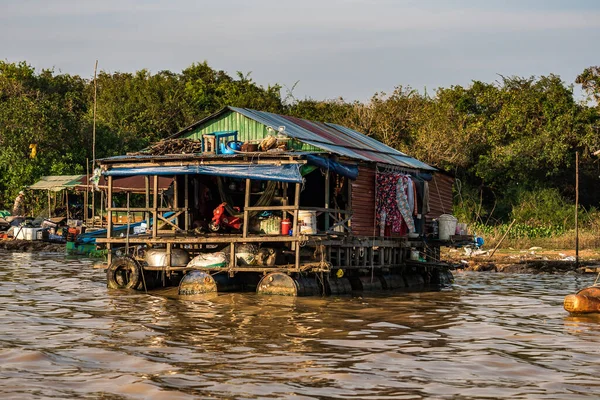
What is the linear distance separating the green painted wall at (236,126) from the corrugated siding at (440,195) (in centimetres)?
525

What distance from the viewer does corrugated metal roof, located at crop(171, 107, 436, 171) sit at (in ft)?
60.1

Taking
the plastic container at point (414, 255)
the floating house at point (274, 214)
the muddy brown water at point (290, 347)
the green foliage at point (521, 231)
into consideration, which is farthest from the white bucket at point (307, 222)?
the green foliage at point (521, 231)

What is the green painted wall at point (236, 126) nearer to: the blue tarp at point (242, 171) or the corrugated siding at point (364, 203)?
the corrugated siding at point (364, 203)

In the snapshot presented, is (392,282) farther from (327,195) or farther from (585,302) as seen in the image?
(585,302)

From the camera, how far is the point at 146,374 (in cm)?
912

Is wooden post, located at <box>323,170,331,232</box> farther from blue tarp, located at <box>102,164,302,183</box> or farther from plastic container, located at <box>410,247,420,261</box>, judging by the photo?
plastic container, located at <box>410,247,420,261</box>

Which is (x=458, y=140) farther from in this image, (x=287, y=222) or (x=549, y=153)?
(x=287, y=222)

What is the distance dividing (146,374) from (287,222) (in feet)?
25.1

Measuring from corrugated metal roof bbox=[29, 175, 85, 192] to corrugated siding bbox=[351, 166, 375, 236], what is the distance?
1384 centimetres

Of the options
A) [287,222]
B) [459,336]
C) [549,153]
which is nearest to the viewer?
[459,336]

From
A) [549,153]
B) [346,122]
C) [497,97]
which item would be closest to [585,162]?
[549,153]

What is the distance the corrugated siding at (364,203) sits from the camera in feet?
60.5

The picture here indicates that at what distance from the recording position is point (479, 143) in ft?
121

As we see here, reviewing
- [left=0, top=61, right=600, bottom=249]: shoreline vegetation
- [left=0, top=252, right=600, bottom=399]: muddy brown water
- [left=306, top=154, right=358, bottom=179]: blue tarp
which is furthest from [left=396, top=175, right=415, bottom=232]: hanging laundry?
[left=0, top=61, right=600, bottom=249]: shoreline vegetation
